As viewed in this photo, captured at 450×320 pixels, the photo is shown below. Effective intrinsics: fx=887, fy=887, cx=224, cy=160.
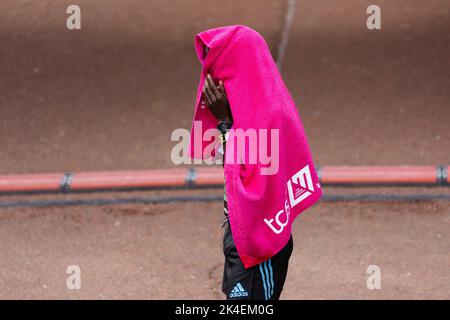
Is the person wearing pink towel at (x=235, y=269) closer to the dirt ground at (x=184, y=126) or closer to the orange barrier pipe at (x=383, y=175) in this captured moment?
the dirt ground at (x=184, y=126)

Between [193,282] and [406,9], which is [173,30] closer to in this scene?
[406,9]

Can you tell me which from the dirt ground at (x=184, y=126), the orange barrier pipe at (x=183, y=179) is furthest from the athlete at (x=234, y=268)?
the orange barrier pipe at (x=183, y=179)

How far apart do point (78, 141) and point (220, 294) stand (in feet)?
9.68

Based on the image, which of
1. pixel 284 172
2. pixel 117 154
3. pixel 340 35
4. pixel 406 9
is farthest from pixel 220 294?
pixel 406 9

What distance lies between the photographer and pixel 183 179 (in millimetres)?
7020

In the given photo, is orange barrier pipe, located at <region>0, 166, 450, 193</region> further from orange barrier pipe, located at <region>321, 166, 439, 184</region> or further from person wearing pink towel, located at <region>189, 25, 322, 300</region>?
person wearing pink towel, located at <region>189, 25, 322, 300</region>

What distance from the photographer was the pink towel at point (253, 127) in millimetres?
3443

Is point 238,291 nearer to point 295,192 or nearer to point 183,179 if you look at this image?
point 295,192

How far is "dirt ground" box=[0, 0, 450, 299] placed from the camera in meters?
5.73

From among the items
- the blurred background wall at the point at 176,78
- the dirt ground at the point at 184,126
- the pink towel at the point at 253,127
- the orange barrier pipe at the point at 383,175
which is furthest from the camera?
the blurred background wall at the point at 176,78

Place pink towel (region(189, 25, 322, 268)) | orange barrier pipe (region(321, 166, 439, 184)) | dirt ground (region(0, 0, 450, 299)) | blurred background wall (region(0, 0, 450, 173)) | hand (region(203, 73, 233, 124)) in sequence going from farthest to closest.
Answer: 1. blurred background wall (region(0, 0, 450, 173))
2. orange barrier pipe (region(321, 166, 439, 184))
3. dirt ground (region(0, 0, 450, 299))
4. hand (region(203, 73, 233, 124))
5. pink towel (region(189, 25, 322, 268))

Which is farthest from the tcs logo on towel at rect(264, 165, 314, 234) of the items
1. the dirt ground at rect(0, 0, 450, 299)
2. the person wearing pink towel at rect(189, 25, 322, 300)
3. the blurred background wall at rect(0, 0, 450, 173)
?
the blurred background wall at rect(0, 0, 450, 173)

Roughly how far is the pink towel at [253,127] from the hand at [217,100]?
37 mm

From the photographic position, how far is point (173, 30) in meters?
9.84
